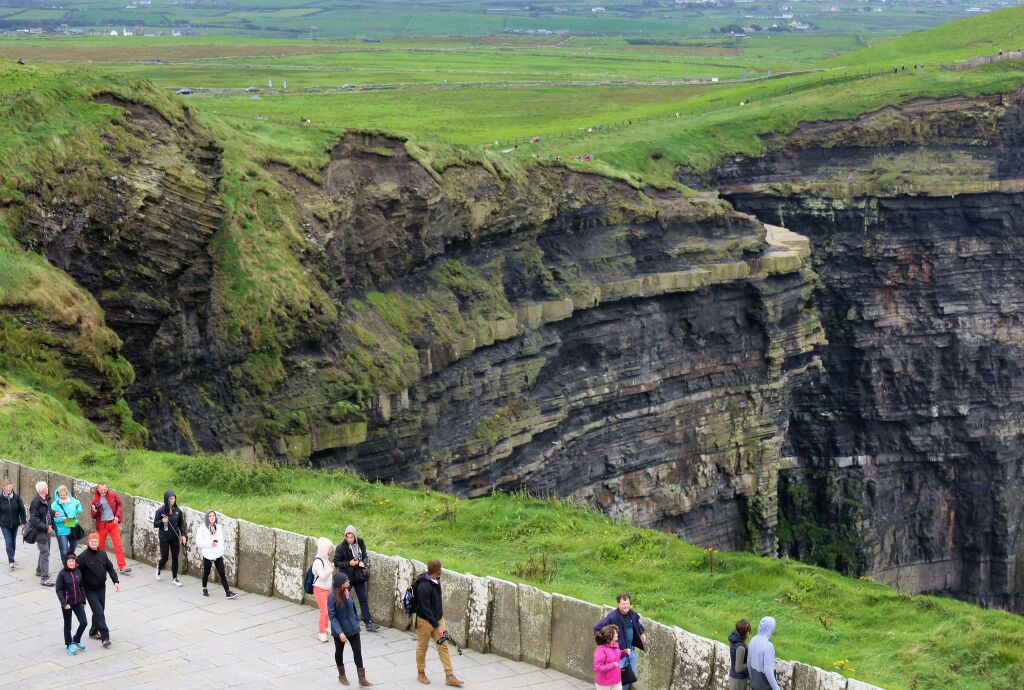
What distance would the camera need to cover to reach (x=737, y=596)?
25234 millimetres

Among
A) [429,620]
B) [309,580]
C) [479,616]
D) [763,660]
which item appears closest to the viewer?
[763,660]

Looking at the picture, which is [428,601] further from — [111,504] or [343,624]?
[111,504]

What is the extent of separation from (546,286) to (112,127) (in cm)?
2374

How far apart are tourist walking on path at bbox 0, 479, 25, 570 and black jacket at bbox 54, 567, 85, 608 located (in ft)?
15.3

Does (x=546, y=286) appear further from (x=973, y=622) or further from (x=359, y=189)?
(x=973, y=622)

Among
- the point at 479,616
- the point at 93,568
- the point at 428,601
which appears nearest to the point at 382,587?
the point at 479,616

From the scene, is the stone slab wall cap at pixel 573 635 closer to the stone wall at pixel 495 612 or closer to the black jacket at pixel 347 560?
the stone wall at pixel 495 612

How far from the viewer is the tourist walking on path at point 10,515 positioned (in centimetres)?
2511

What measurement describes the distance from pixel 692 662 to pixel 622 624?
55.7 inches

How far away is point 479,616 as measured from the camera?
21.8 metres

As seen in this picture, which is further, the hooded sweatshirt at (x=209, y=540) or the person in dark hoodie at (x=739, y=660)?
the hooded sweatshirt at (x=209, y=540)

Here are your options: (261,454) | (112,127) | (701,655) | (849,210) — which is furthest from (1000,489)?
(701,655)

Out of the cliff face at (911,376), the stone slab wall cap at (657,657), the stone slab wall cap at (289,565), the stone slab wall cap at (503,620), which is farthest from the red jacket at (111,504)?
the cliff face at (911,376)

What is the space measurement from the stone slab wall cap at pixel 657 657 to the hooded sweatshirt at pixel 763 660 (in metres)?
1.69
